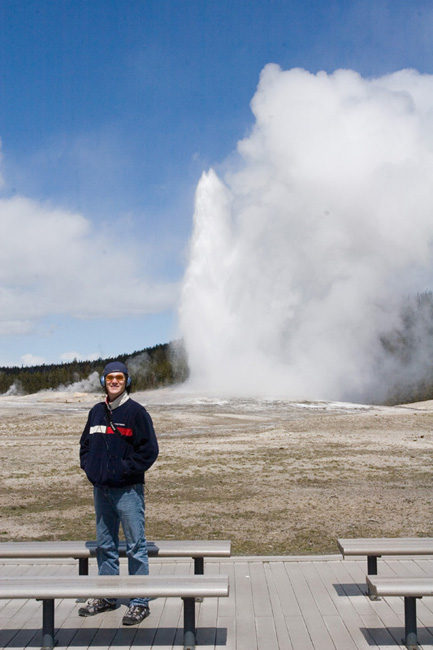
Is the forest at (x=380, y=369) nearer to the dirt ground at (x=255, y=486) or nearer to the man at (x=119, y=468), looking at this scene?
the dirt ground at (x=255, y=486)

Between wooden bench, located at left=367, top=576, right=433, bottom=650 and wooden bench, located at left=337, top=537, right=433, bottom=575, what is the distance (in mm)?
846

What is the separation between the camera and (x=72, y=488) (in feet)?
41.7

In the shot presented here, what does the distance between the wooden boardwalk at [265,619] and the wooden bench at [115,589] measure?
22 cm

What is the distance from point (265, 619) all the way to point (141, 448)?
1.66m

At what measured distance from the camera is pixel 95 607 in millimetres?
5074

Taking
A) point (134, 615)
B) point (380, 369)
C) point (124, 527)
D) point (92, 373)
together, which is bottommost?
point (134, 615)

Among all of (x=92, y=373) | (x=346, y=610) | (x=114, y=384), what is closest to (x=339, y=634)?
(x=346, y=610)

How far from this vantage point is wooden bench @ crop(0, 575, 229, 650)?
433cm

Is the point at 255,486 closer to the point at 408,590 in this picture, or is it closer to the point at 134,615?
the point at 134,615

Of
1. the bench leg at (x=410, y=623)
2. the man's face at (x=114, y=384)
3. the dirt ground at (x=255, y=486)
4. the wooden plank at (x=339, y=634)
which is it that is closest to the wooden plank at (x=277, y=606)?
the wooden plank at (x=339, y=634)

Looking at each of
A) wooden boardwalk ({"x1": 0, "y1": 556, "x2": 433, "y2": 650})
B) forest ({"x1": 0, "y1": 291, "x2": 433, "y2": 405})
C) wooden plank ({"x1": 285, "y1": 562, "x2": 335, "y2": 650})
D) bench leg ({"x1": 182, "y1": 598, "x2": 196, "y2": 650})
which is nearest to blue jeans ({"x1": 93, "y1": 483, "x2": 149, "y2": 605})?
wooden boardwalk ({"x1": 0, "y1": 556, "x2": 433, "y2": 650})

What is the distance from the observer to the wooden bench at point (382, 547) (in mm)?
5312

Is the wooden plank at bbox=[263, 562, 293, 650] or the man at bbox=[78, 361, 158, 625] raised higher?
the man at bbox=[78, 361, 158, 625]

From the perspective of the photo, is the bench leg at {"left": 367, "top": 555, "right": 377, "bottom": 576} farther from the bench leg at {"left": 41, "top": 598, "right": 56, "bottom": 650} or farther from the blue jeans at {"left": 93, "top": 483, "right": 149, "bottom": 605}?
the bench leg at {"left": 41, "top": 598, "right": 56, "bottom": 650}
